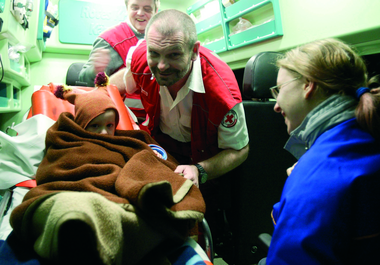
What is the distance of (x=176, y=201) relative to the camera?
0.75 meters

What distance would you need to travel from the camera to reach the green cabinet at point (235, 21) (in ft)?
7.75

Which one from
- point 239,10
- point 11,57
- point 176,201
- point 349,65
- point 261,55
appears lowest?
point 176,201

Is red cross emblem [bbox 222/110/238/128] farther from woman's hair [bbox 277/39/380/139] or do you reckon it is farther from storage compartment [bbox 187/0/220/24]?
storage compartment [bbox 187/0/220/24]

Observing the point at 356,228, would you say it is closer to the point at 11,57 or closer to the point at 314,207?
the point at 314,207

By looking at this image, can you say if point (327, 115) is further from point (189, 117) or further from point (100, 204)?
point (189, 117)

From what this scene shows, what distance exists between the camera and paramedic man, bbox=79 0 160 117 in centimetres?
210

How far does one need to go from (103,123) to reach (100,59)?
3.65 feet

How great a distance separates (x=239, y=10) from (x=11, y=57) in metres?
2.19

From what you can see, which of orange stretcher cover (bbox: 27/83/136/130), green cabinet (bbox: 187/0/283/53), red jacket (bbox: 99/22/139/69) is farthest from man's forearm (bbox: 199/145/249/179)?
green cabinet (bbox: 187/0/283/53)

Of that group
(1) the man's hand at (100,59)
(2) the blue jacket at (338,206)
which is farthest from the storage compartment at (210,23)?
(2) the blue jacket at (338,206)

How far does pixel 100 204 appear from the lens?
1.82 ft

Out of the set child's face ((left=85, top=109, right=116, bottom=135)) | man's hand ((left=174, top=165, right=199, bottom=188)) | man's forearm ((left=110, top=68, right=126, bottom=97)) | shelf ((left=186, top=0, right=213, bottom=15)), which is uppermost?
shelf ((left=186, top=0, right=213, bottom=15))

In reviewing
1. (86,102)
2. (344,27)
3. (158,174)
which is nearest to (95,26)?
(86,102)

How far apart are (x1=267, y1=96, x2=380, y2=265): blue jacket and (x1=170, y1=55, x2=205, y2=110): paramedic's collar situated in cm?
82
